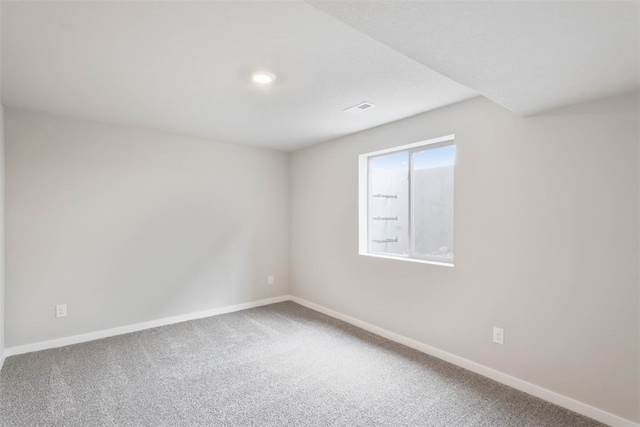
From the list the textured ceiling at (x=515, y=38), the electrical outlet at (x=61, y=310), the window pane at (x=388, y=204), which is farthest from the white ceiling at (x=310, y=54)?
the electrical outlet at (x=61, y=310)

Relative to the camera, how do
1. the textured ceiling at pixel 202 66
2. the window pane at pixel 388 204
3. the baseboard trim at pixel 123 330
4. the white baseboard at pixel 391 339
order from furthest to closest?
the window pane at pixel 388 204 < the baseboard trim at pixel 123 330 < the white baseboard at pixel 391 339 < the textured ceiling at pixel 202 66

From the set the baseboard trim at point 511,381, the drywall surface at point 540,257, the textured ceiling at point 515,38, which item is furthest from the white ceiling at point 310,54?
the baseboard trim at point 511,381

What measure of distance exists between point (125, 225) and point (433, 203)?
3.32m

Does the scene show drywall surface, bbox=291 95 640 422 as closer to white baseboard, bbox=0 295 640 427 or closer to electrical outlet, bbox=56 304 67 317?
white baseboard, bbox=0 295 640 427

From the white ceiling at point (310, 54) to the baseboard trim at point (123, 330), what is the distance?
2226mm

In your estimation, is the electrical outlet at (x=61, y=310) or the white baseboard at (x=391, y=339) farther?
the electrical outlet at (x=61, y=310)

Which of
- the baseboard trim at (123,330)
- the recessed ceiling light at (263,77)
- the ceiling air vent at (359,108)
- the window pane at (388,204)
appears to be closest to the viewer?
the recessed ceiling light at (263,77)

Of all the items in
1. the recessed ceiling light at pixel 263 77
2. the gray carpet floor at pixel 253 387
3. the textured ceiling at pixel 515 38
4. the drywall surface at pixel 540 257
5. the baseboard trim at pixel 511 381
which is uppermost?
the recessed ceiling light at pixel 263 77

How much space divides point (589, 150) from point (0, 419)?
164 inches

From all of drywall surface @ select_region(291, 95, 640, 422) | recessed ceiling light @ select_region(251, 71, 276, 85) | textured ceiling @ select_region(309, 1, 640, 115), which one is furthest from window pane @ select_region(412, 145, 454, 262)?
recessed ceiling light @ select_region(251, 71, 276, 85)

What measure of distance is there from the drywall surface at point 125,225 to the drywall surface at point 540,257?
6.74 ft

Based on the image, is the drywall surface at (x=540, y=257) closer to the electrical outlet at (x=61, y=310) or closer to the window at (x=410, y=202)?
the window at (x=410, y=202)

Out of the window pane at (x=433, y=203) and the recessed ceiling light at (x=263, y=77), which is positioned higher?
the recessed ceiling light at (x=263, y=77)

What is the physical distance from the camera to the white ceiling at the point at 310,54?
1277 millimetres
